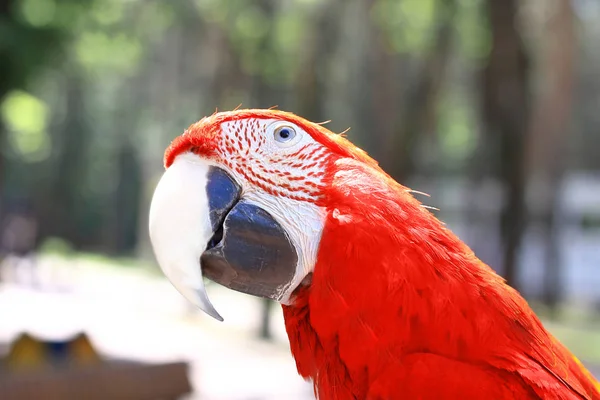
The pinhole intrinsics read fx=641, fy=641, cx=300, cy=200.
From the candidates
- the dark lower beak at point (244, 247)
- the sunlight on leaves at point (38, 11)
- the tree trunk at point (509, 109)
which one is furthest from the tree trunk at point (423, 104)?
the dark lower beak at point (244, 247)

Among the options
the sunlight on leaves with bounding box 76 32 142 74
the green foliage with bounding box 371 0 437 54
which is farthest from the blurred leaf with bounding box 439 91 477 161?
the sunlight on leaves with bounding box 76 32 142 74

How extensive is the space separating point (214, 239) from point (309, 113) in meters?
6.52

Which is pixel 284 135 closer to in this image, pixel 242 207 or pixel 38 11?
pixel 242 207

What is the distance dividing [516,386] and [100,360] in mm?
3501

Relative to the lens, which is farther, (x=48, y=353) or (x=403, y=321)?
(x=48, y=353)

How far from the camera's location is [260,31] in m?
10.4

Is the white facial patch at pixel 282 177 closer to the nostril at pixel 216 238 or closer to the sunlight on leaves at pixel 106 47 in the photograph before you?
the nostril at pixel 216 238

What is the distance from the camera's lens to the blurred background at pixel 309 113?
6.98 m

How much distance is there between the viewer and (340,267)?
147 cm

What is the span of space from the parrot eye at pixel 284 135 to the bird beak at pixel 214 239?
16 cm

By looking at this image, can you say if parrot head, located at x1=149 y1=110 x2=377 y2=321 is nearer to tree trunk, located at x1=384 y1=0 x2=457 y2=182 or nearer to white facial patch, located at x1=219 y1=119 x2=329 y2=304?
Answer: white facial patch, located at x1=219 y1=119 x2=329 y2=304

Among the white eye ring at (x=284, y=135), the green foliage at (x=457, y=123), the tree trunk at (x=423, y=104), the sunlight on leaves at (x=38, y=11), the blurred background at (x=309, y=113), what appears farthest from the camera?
the green foliage at (x=457, y=123)

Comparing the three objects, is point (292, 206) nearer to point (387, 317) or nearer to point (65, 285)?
point (387, 317)

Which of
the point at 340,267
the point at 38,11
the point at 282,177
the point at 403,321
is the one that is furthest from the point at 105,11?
the point at 403,321
